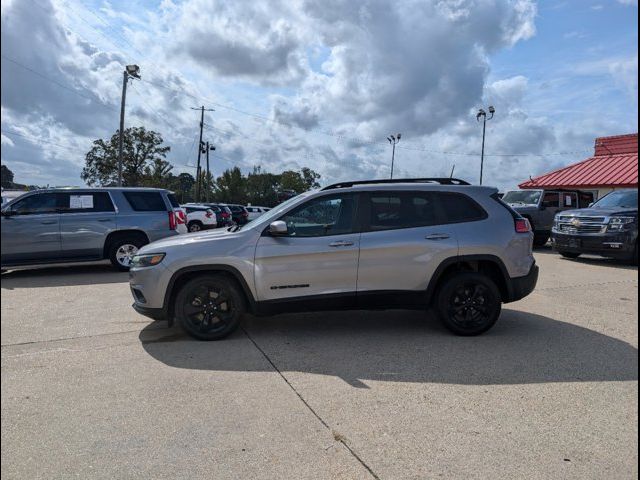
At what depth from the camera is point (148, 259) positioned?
500cm

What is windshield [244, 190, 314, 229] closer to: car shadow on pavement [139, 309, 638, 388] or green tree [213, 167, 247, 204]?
car shadow on pavement [139, 309, 638, 388]

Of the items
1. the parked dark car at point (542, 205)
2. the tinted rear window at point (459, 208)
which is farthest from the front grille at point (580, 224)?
the tinted rear window at point (459, 208)

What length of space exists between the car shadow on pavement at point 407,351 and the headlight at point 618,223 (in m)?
5.99

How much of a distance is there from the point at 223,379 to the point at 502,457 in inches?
87.2

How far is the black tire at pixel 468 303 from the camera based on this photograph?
16.9ft

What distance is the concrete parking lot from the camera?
2684 millimetres

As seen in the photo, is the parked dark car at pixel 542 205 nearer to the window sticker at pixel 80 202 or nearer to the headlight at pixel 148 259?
the window sticker at pixel 80 202

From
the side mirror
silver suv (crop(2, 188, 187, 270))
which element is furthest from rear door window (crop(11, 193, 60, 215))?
the side mirror

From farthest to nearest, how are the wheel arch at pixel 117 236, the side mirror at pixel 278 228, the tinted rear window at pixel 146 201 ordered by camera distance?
the tinted rear window at pixel 146 201
the wheel arch at pixel 117 236
the side mirror at pixel 278 228

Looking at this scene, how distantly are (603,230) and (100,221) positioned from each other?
10.8 metres

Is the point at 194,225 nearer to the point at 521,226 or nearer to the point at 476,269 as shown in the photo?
the point at 476,269

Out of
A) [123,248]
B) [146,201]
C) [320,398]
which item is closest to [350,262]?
[320,398]

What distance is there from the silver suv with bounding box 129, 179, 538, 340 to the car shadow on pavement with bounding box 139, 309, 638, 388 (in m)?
0.33

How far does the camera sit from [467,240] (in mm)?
5184
